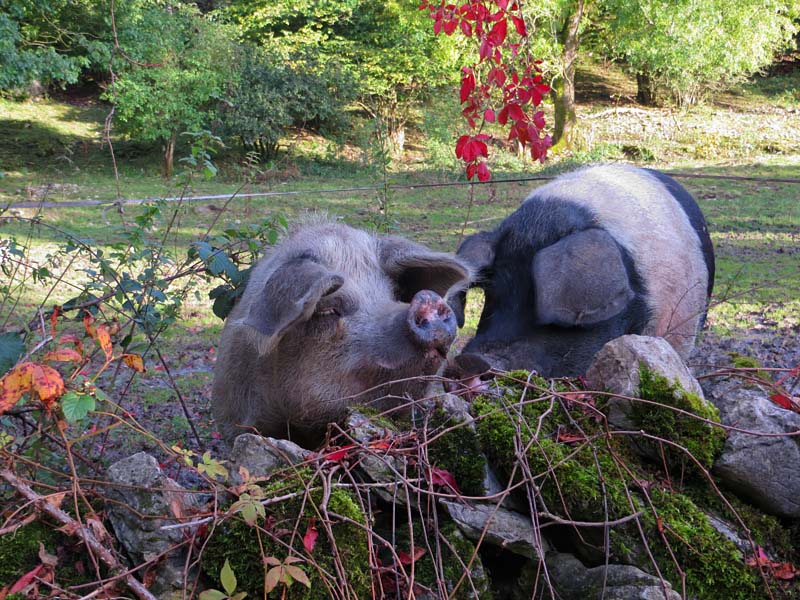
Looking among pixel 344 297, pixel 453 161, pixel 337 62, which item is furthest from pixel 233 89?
pixel 344 297

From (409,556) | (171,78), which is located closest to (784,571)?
(409,556)

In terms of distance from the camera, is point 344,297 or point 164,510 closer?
point 164,510

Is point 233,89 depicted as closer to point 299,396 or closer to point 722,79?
point 722,79

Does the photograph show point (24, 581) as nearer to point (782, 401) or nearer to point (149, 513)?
point (149, 513)

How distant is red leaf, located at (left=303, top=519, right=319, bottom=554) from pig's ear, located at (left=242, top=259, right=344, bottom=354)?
38.8 inches

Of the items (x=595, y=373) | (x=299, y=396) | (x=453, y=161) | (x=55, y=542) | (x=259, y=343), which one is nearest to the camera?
(x=55, y=542)

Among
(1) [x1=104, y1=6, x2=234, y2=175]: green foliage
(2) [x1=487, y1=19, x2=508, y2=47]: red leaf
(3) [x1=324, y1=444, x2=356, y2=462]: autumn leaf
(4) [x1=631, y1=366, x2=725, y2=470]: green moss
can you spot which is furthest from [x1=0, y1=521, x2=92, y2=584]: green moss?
(1) [x1=104, y1=6, x2=234, y2=175]: green foliage

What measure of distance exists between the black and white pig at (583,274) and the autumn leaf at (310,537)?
152cm

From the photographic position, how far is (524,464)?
8.88ft

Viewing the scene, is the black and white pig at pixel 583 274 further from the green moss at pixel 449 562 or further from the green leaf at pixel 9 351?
the green leaf at pixel 9 351

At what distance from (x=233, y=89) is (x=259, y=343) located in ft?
69.8

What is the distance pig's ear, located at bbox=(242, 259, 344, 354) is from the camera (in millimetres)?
3248

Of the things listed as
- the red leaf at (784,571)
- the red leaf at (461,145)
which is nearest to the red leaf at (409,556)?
the red leaf at (784,571)

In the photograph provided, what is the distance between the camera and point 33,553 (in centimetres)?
246
